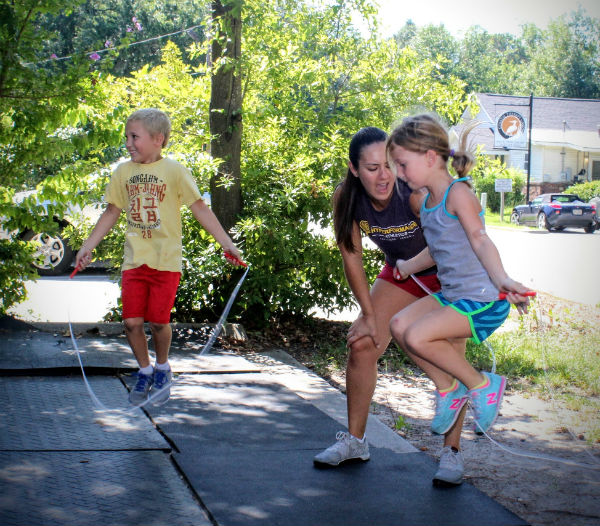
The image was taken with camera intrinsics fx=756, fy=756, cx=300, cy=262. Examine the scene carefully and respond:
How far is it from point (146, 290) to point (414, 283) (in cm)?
193

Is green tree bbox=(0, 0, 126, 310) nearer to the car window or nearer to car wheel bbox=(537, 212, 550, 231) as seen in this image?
car wheel bbox=(537, 212, 550, 231)

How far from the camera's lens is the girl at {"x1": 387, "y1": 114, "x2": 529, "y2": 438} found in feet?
11.7

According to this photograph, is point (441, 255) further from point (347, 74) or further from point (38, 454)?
point (347, 74)

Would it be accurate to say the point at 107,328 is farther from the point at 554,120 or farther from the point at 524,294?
the point at 554,120

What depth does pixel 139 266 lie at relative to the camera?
5.06 meters

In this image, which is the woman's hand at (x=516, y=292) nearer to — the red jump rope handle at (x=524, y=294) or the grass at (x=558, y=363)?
the red jump rope handle at (x=524, y=294)

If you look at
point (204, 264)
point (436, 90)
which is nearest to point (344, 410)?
point (204, 264)

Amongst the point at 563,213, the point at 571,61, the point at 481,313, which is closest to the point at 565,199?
the point at 563,213

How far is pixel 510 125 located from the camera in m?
47.9

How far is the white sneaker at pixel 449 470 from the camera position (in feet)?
12.5

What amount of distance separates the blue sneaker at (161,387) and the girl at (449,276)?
6.86 ft

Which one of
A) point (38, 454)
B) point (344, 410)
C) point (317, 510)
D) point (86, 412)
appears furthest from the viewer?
point (344, 410)

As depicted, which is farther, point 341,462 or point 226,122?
point 226,122

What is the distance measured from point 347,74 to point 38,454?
610 cm
